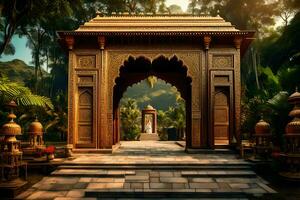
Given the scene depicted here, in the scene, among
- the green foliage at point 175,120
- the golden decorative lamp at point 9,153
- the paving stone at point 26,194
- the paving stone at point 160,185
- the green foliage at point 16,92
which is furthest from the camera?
the green foliage at point 175,120

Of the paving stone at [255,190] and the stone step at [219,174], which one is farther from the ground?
the stone step at [219,174]

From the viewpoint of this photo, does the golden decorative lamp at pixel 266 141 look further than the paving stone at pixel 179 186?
Yes

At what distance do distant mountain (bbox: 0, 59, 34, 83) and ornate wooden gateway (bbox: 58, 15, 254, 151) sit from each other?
50905mm

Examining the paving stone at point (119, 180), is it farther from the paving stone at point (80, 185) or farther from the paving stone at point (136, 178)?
the paving stone at point (80, 185)

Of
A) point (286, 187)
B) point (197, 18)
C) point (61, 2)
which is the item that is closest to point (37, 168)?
point (286, 187)

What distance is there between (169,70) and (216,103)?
391cm

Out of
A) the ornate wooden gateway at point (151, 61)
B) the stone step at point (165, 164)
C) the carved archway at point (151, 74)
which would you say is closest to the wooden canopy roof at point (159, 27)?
the ornate wooden gateway at point (151, 61)

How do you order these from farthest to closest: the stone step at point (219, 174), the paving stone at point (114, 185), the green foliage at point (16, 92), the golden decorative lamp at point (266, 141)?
the golden decorative lamp at point (266, 141), the stone step at point (219, 174), the paving stone at point (114, 185), the green foliage at point (16, 92)

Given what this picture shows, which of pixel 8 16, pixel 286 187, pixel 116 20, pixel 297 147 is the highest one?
pixel 8 16

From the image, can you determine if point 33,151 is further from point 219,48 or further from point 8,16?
point 8,16

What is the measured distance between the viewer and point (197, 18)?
535 inches

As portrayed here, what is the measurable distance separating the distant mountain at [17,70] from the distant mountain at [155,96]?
20285 millimetres

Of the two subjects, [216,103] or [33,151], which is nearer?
[33,151]

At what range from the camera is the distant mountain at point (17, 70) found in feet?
197
